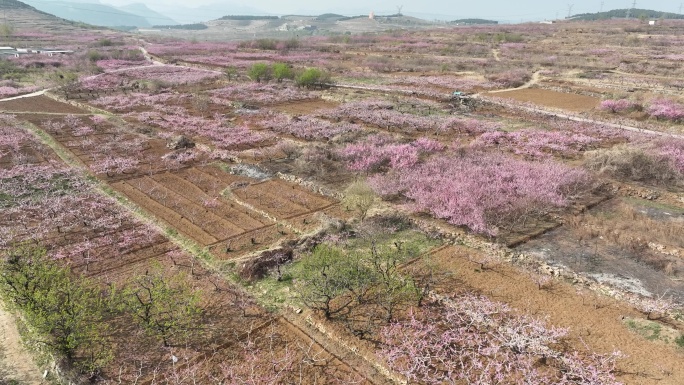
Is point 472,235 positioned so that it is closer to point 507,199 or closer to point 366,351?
point 507,199

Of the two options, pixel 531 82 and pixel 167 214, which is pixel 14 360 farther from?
pixel 531 82

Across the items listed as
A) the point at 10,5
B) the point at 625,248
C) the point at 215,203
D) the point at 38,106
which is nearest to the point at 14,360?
the point at 215,203

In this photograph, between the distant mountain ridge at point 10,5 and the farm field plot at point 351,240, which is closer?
the farm field plot at point 351,240

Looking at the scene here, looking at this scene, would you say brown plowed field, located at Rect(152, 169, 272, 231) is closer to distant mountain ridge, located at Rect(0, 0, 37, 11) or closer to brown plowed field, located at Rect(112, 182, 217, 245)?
brown plowed field, located at Rect(112, 182, 217, 245)

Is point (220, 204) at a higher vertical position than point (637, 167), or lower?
lower

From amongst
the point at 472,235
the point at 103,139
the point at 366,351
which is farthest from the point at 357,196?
the point at 103,139

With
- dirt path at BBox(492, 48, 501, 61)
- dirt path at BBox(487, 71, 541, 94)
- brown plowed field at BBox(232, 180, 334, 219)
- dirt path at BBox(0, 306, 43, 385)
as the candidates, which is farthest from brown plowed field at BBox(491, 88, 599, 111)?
dirt path at BBox(0, 306, 43, 385)

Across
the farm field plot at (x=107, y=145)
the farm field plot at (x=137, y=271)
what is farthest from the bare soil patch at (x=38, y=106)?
the farm field plot at (x=137, y=271)

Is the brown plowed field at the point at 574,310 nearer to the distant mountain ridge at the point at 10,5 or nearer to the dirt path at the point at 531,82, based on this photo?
A: the dirt path at the point at 531,82
